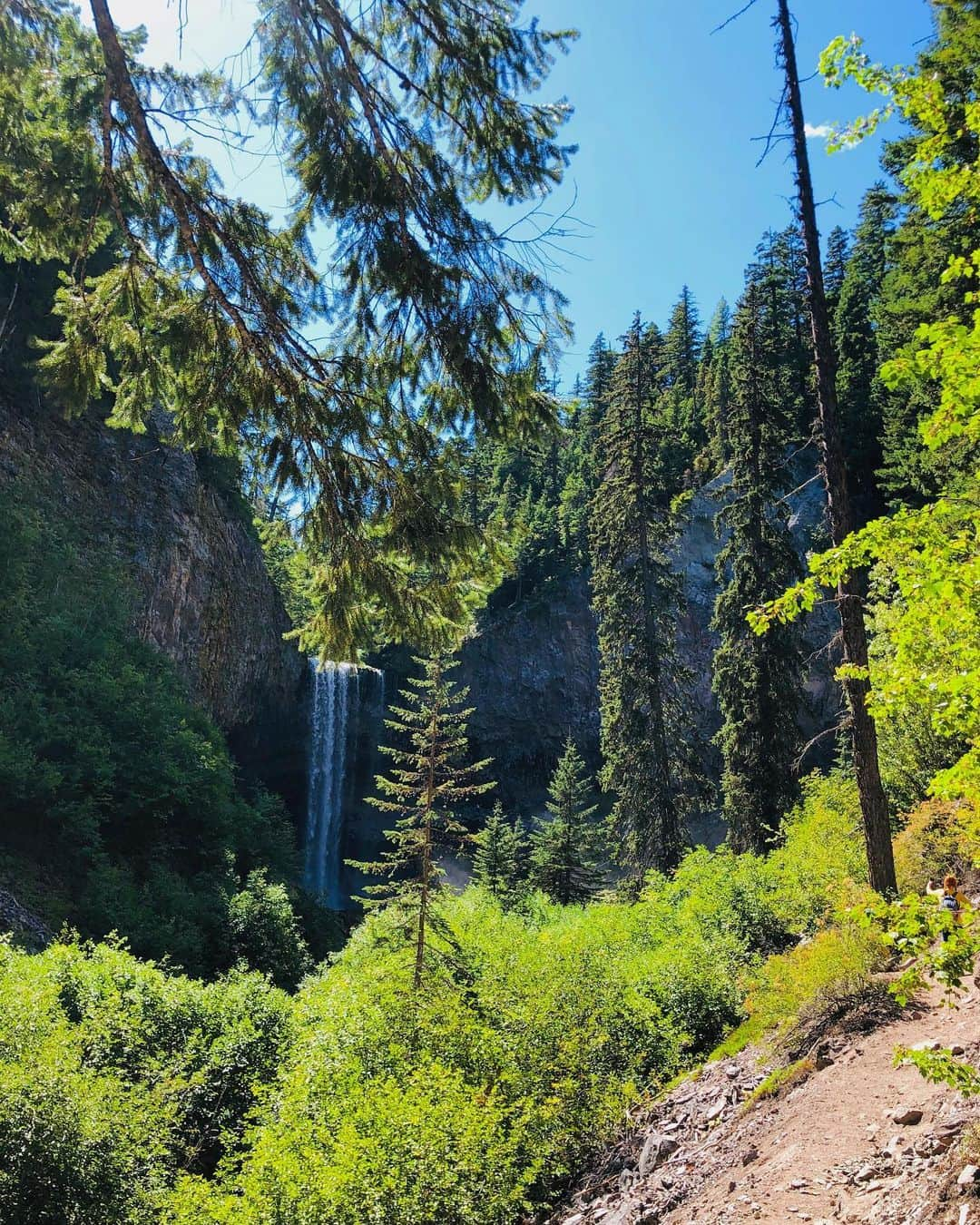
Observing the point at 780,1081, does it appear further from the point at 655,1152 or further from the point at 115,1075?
the point at 115,1075

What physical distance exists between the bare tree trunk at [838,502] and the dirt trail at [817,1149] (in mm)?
1852

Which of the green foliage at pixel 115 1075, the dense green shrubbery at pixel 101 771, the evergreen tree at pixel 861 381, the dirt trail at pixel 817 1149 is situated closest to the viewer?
the dirt trail at pixel 817 1149

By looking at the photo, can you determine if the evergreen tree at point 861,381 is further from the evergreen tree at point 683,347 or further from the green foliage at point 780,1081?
the green foliage at point 780,1081

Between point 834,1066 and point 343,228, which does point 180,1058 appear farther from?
point 343,228

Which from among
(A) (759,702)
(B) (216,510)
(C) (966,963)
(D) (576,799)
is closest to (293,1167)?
(C) (966,963)

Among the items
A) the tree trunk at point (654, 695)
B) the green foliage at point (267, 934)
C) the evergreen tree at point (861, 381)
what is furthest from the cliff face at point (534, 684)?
the green foliage at point (267, 934)

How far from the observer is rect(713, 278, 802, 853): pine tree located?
18.5 metres

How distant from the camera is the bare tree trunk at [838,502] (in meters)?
7.78

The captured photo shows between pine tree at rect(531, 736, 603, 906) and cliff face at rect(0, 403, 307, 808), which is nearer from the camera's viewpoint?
cliff face at rect(0, 403, 307, 808)

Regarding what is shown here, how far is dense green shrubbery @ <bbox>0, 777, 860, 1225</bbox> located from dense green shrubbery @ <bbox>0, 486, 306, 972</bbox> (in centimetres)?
436

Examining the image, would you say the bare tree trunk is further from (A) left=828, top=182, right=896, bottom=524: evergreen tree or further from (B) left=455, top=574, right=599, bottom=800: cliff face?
(B) left=455, top=574, right=599, bottom=800: cliff face

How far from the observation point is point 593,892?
2797 cm

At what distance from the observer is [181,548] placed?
84.0 feet

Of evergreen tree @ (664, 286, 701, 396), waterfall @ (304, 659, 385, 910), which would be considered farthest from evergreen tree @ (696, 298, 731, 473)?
waterfall @ (304, 659, 385, 910)
